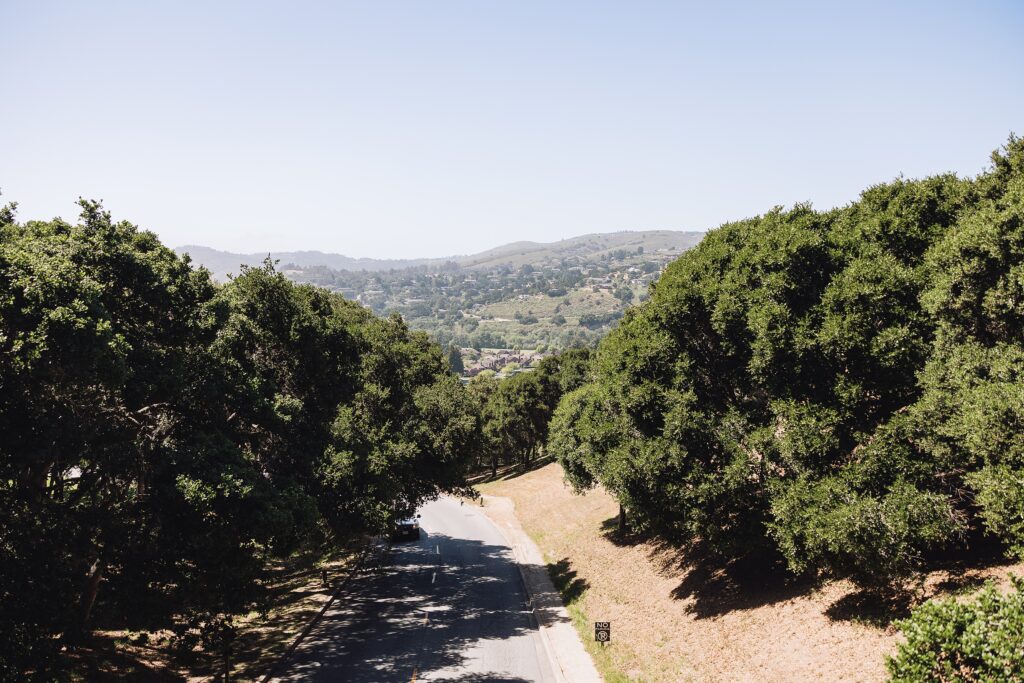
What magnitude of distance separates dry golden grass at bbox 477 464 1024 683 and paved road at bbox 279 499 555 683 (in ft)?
10.6

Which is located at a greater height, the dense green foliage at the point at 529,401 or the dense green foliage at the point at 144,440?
the dense green foliage at the point at 144,440

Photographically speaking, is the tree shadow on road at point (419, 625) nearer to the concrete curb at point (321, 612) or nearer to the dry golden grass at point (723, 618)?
the concrete curb at point (321, 612)

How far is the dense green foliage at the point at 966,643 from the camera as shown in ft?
30.1

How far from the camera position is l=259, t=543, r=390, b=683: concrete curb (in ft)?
69.7

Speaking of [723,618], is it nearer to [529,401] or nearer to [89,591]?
[89,591]

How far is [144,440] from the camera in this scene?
675 inches

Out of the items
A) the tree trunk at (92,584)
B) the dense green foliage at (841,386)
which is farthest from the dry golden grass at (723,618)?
the tree trunk at (92,584)

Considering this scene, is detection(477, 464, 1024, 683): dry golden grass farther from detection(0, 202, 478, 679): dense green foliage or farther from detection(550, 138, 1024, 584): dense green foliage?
detection(0, 202, 478, 679): dense green foliage

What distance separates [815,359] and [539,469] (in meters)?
51.7

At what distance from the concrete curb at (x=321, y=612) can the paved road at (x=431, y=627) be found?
1.02 feet

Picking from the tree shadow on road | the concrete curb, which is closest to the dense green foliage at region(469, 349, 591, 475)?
the concrete curb

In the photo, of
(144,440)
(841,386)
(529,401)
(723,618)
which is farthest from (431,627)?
(529,401)

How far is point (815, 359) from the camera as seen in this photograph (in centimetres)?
1947

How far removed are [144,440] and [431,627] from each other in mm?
15041
